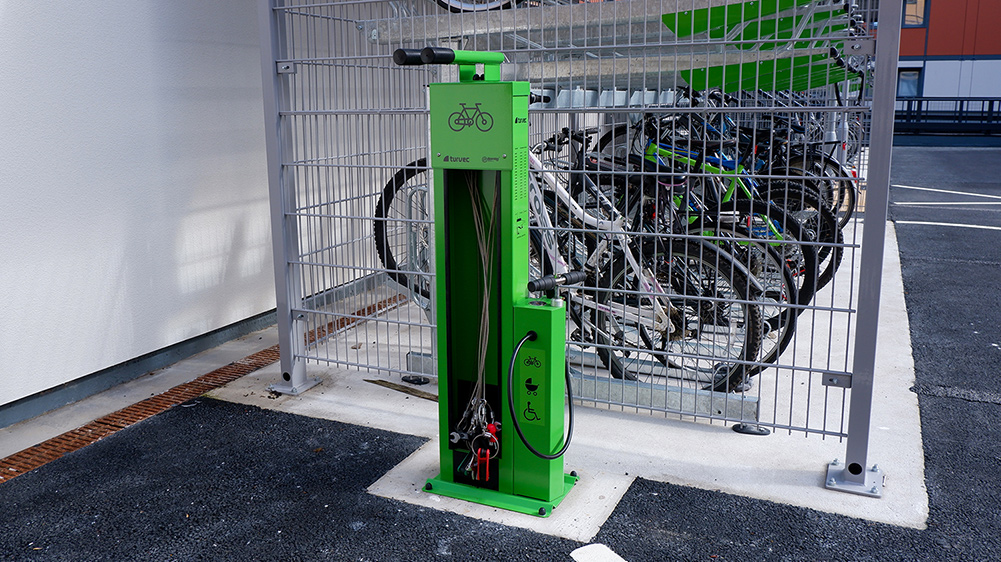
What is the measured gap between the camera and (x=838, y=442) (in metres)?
2.81

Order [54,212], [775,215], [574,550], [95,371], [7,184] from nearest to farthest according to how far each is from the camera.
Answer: [574,550], [7,184], [54,212], [95,371], [775,215]

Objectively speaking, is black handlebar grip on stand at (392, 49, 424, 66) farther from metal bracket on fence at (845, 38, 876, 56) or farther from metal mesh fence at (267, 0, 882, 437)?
metal bracket on fence at (845, 38, 876, 56)

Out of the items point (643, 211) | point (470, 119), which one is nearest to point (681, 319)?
point (643, 211)

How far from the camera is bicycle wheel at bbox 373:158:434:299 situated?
3.43 metres

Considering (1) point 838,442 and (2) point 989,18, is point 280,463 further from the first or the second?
(2) point 989,18

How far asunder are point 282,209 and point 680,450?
5.89 ft

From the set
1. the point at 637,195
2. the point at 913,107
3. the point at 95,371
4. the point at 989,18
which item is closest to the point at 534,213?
the point at 637,195

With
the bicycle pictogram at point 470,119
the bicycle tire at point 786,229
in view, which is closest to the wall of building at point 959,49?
the bicycle tire at point 786,229

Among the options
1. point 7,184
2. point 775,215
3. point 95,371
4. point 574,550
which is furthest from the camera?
point 775,215

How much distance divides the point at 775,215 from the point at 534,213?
4.61 ft

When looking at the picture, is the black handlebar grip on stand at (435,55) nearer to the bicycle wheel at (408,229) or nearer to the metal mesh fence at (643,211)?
the metal mesh fence at (643,211)

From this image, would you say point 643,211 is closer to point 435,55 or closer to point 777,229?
point 777,229

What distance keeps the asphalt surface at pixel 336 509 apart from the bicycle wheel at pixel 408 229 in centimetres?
84

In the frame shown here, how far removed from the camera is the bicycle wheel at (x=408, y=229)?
11.3ft
